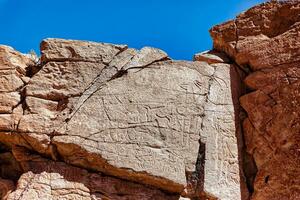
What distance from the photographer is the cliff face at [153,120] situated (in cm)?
676

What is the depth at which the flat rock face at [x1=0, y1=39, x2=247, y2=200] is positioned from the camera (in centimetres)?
673

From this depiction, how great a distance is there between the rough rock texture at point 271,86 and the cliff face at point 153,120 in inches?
0.6

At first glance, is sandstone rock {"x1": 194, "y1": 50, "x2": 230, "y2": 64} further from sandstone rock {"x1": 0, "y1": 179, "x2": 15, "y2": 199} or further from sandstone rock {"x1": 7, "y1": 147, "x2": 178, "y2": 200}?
sandstone rock {"x1": 0, "y1": 179, "x2": 15, "y2": 199}

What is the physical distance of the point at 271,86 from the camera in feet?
24.4

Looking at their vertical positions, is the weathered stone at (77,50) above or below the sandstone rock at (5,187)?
above

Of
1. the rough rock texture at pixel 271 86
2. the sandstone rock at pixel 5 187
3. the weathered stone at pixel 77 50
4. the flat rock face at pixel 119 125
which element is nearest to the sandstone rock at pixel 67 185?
the flat rock face at pixel 119 125

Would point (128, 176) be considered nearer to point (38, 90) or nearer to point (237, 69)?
point (38, 90)

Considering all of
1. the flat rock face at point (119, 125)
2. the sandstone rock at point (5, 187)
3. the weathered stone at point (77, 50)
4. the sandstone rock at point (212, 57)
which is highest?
the sandstone rock at point (212, 57)

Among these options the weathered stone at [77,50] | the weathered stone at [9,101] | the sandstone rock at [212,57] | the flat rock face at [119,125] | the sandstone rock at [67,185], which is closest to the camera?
the sandstone rock at [67,185]

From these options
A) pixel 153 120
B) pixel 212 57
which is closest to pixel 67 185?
pixel 153 120

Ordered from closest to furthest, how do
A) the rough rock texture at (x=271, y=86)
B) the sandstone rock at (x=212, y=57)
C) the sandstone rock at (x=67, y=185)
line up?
the sandstone rock at (x=67, y=185), the rough rock texture at (x=271, y=86), the sandstone rock at (x=212, y=57)

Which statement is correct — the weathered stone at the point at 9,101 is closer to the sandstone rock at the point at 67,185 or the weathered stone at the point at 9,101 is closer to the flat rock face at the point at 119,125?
the flat rock face at the point at 119,125

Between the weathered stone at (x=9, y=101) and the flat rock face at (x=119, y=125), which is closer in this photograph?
the flat rock face at (x=119, y=125)

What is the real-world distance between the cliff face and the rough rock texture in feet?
0.05
